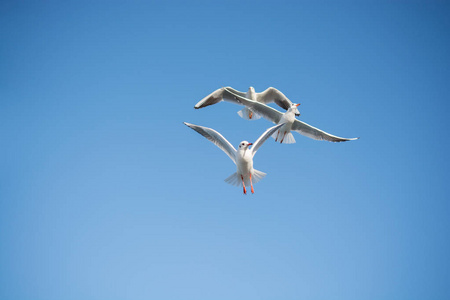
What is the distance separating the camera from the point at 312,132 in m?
11.1

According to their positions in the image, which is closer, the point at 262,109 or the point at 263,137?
the point at 263,137

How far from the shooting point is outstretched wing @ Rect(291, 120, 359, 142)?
10922mm

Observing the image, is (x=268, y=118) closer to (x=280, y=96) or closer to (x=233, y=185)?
(x=280, y=96)

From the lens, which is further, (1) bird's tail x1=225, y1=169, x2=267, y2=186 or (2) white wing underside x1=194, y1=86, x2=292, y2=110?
(2) white wing underside x1=194, y1=86, x2=292, y2=110

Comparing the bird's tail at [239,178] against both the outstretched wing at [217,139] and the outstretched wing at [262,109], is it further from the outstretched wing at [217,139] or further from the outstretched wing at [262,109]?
the outstretched wing at [262,109]

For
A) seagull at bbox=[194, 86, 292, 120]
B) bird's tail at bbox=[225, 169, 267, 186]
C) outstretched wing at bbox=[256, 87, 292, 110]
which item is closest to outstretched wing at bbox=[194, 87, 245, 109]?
seagull at bbox=[194, 86, 292, 120]

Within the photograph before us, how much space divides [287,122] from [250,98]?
195 cm

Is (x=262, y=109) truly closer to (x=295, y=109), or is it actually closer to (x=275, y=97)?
(x=295, y=109)

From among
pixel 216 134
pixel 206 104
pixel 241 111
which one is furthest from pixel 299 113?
pixel 216 134

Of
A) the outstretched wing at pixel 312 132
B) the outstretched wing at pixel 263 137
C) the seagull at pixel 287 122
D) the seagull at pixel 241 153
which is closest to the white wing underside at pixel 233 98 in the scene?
the seagull at pixel 287 122

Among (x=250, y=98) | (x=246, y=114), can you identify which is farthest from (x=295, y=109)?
(x=250, y=98)

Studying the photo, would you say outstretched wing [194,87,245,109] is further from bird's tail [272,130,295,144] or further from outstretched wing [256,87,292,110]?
bird's tail [272,130,295,144]

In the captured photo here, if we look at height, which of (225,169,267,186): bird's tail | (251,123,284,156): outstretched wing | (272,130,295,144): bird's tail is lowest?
(225,169,267,186): bird's tail

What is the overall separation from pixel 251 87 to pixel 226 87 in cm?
125
